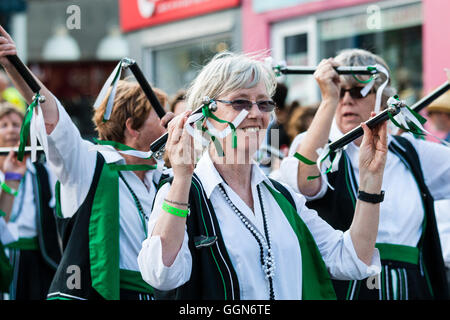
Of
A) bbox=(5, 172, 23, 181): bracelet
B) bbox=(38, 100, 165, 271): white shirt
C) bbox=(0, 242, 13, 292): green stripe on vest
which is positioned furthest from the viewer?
bbox=(0, 242, 13, 292): green stripe on vest

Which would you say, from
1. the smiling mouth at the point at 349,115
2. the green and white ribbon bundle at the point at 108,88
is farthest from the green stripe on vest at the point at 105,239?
the smiling mouth at the point at 349,115

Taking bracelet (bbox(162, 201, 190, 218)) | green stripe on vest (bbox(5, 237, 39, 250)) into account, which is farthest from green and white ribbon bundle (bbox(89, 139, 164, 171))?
green stripe on vest (bbox(5, 237, 39, 250))

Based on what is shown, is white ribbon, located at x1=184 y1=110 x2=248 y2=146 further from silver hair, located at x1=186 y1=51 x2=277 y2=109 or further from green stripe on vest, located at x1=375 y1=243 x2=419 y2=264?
green stripe on vest, located at x1=375 y1=243 x2=419 y2=264

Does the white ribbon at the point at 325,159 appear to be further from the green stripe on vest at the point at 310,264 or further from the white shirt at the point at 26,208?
the white shirt at the point at 26,208

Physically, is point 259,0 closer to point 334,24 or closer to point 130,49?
point 334,24

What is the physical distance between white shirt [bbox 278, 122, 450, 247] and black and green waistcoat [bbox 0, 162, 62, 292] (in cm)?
212

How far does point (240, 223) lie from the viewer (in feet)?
9.36

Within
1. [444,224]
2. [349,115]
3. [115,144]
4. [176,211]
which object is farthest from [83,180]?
[444,224]

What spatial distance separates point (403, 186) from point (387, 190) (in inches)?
3.4

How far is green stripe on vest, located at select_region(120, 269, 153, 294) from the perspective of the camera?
3.68 m

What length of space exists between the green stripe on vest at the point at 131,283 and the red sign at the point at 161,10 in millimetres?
6673

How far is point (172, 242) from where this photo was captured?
103 inches

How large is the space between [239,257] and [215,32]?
25.6 feet

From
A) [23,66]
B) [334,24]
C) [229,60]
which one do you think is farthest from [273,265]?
[334,24]
